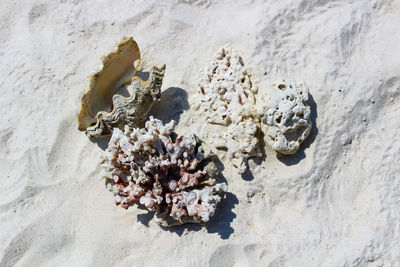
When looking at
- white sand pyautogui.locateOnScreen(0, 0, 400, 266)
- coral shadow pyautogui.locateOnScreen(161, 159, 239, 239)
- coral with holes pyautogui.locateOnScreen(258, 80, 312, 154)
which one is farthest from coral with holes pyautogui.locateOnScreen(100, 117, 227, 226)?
coral with holes pyautogui.locateOnScreen(258, 80, 312, 154)

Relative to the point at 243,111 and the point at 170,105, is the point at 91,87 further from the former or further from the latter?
the point at 243,111

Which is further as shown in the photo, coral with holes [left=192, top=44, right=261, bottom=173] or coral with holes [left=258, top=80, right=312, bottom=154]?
coral with holes [left=192, top=44, right=261, bottom=173]

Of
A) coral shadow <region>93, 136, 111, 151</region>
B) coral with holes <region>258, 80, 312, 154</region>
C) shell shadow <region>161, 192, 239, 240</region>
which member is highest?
coral shadow <region>93, 136, 111, 151</region>

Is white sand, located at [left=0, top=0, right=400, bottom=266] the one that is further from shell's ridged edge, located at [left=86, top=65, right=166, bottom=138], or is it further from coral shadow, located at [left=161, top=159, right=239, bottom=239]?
shell's ridged edge, located at [left=86, top=65, right=166, bottom=138]

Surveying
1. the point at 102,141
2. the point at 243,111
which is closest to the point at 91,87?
the point at 102,141

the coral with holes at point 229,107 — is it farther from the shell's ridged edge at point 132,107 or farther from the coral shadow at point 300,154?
the shell's ridged edge at point 132,107

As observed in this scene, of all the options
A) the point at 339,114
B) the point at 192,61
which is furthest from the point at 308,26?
the point at 192,61
